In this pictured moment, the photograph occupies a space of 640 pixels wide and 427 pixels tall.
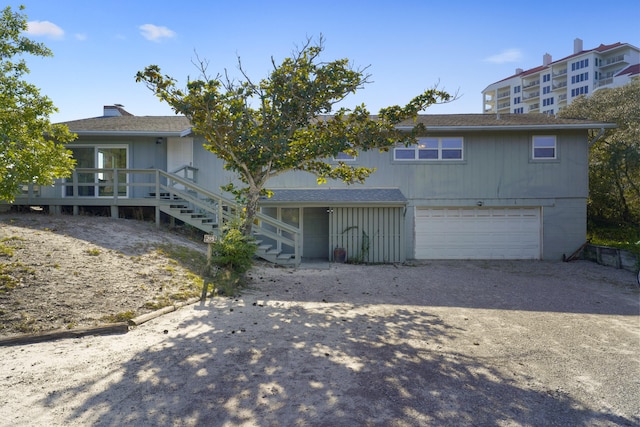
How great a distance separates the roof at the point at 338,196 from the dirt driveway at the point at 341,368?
19.9 feet

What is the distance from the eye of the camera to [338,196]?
14.6 m

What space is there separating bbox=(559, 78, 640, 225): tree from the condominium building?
40.4m

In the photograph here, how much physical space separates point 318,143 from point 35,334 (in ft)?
20.4

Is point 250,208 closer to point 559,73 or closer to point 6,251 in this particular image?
point 6,251

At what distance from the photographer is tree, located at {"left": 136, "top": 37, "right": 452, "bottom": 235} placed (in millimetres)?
8922

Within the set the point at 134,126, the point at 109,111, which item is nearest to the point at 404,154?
the point at 134,126

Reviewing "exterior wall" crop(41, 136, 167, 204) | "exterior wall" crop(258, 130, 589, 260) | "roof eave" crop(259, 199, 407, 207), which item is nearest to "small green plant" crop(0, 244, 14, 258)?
"exterior wall" crop(41, 136, 167, 204)

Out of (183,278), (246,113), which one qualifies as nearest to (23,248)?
(183,278)

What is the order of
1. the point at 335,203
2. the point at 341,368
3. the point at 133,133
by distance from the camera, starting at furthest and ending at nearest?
the point at 133,133, the point at 335,203, the point at 341,368

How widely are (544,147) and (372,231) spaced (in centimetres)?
760

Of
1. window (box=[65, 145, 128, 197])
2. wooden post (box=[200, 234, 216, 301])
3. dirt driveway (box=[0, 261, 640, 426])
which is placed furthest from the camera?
window (box=[65, 145, 128, 197])

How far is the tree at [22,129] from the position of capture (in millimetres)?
7637

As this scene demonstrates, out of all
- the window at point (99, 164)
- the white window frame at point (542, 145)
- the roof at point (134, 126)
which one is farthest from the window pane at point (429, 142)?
the window at point (99, 164)

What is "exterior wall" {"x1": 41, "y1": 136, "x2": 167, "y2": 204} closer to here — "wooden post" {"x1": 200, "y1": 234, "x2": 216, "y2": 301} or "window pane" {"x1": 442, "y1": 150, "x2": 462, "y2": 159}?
"wooden post" {"x1": 200, "y1": 234, "x2": 216, "y2": 301}
